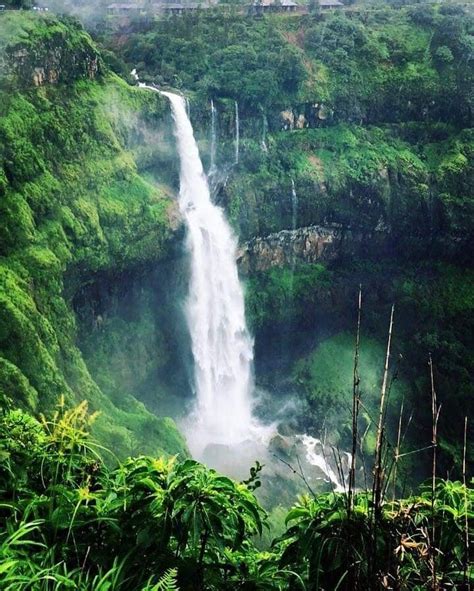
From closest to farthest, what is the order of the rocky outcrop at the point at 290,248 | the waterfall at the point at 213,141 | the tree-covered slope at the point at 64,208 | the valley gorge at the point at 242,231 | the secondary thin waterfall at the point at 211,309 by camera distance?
the tree-covered slope at the point at 64,208 < the valley gorge at the point at 242,231 < the secondary thin waterfall at the point at 211,309 < the waterfall at the point at 213,141 < the rocky outcrop at the point at 290,248

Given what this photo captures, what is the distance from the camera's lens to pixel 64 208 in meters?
17.1

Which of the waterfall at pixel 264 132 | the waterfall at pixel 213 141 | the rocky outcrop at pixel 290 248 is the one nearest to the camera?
the waterfall at pixel 213 141

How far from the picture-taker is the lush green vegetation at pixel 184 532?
2.53 meters

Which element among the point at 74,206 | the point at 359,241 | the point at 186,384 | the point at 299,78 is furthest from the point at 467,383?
the point at 74,206

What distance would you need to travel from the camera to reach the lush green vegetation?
2.53m

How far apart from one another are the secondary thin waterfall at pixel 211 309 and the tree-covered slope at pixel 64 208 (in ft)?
5.11

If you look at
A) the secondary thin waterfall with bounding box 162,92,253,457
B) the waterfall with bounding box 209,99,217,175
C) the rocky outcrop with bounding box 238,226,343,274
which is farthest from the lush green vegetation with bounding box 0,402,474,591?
the waterfall with bounding box 209,99,217,175

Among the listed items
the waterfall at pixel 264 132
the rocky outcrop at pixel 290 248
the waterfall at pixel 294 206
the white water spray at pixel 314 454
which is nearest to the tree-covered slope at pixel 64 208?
the rocky outcrop at pixel 290 248

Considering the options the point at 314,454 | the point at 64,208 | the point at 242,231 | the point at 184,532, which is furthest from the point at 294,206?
the point at 184,532

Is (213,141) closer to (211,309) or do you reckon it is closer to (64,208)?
(211,309)

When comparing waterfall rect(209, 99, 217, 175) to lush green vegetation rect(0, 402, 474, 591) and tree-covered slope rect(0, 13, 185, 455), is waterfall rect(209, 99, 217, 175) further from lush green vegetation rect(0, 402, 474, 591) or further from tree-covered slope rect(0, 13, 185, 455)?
lush green vegetation rect(0, 402, 474, 591)

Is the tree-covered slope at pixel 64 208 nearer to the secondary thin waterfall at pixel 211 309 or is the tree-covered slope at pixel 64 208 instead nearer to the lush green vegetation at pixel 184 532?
the secondary thin waterfall at pixel 211 309

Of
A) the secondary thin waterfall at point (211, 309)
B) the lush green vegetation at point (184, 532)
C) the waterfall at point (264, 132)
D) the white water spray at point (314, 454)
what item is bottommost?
the white water spray at point (314, 454)

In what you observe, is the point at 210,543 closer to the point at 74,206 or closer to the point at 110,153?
the point at 74,206
